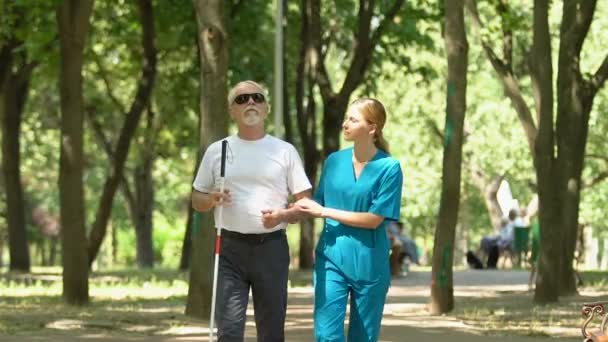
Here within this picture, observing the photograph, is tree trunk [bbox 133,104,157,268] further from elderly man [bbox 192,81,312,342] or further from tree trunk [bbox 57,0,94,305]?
elderly man [bbox 192,81,312,342]

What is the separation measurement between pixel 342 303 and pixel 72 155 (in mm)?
11372

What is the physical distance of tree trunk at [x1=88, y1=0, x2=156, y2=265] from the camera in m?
29.4

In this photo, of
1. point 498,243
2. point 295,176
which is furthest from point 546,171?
point 498,243

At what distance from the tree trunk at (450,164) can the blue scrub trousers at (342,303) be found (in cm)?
997

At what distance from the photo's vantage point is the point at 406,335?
15.3 metres

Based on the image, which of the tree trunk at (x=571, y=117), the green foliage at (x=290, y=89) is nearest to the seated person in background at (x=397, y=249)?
the green foliage at (x=290, y=89)

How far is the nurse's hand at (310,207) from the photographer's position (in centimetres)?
850

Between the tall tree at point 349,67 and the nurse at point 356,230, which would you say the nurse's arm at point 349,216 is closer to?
the nurse at point 356,230

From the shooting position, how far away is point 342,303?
858 centimetres

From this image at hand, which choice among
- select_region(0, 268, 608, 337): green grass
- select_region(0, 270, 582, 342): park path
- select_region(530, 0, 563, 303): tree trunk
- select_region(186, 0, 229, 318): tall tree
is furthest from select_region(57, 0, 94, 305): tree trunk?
select_region(530, 0, 563, 303): tree trunk

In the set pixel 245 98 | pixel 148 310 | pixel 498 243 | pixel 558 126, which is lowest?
pixel 148 310

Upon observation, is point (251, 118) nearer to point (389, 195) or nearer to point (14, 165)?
point (389, 195)

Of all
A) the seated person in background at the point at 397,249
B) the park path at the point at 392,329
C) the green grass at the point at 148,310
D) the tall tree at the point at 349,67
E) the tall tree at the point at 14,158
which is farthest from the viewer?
the tall tree at the point at 14,158

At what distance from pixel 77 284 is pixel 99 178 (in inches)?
1680
